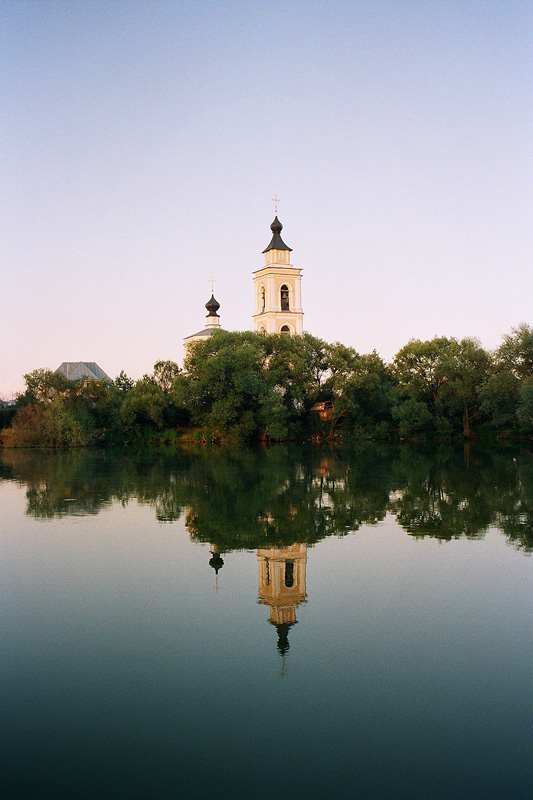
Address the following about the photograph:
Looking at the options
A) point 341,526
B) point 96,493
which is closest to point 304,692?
point 341,526

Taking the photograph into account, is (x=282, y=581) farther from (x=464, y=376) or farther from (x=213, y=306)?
(x=213, y=306)

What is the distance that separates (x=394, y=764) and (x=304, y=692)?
1.28 metres

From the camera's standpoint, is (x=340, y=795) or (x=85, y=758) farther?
(x=85, y=758)

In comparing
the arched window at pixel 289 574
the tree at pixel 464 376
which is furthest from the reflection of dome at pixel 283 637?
the tree at pixel 464 376

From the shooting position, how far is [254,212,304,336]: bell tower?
68000 mm

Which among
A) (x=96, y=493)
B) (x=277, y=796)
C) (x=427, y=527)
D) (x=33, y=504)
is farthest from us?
(x=96, y=493)

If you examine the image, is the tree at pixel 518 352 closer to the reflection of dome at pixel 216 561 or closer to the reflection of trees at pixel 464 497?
the reflection of trees at pixel 464 497

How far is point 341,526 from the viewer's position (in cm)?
Answer: 1412

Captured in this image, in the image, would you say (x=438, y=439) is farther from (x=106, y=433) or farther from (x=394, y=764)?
(x=394, y=764)

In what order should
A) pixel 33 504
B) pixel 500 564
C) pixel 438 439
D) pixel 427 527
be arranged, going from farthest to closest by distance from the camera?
pixel 438 439 → pixel 33 504 → pixel 427 527 → pixel 500 564

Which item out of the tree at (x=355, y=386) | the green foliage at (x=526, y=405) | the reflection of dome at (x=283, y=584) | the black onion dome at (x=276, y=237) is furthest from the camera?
the black onion dome at (x=276, y=237)

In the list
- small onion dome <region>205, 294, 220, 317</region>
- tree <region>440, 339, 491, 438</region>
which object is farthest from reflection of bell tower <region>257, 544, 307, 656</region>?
small onion dome <region>205, 294, 220, 317</region>

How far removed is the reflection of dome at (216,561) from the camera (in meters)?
10.7

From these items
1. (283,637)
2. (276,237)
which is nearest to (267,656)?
(283,637)
